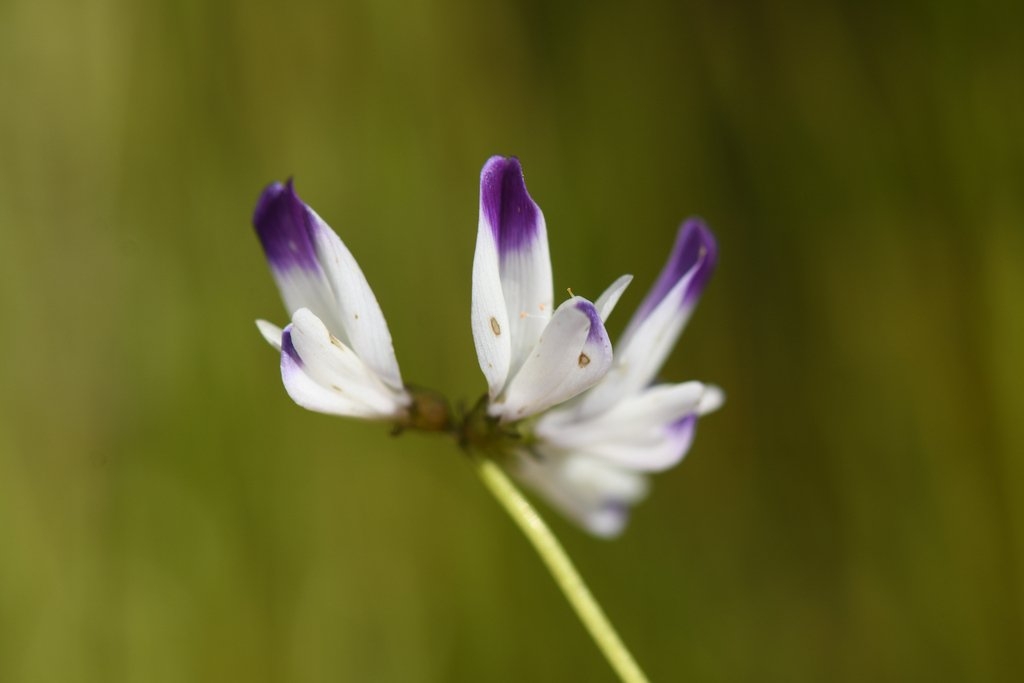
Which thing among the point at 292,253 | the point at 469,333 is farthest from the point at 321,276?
the point at 469,333

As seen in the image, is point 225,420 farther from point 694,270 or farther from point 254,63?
point 694,270

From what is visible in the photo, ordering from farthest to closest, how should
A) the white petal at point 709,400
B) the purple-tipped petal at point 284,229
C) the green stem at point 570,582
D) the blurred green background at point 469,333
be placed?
the blurred green background at point 469,333 → the white petal at point 709,400 → the purple-tipped petal at point 284,229 → the green stem at point 570,582

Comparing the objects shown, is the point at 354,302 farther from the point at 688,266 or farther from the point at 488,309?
the point at 688,266

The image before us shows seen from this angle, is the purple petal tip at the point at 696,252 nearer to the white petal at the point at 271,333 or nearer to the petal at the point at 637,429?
the petal at the point at 637,429

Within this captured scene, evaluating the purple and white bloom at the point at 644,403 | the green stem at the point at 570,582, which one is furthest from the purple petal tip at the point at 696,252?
the green stem at the point at 570,582

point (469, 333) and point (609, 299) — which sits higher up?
point (609, 299)

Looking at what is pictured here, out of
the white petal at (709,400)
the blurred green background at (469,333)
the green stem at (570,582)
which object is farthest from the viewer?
the blurred green background at (469,333)
